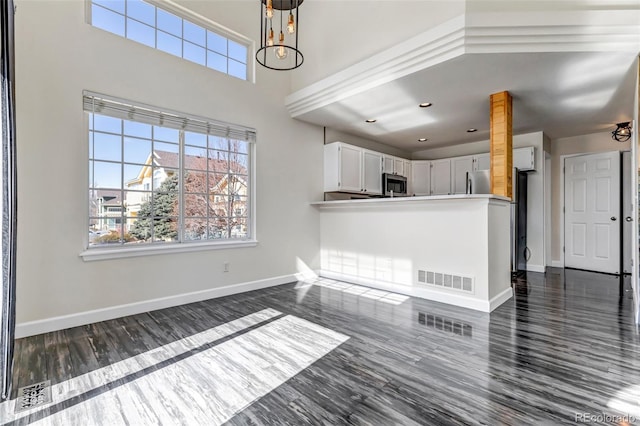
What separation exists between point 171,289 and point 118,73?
7.82ft

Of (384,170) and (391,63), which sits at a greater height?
(391,63)

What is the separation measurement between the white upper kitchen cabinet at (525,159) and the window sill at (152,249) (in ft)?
16.0

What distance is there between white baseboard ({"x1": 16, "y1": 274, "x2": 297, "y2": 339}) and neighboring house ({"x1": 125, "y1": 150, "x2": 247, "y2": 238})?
0.74 metres

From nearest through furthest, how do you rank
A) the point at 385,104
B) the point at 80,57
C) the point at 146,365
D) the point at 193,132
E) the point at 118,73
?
the point at 146,365
the point at 80,57
the point at 118,73
the point at 193,132
the point at 385,104

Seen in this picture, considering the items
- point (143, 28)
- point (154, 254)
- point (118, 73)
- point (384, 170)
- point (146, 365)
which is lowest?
point (146, 365)

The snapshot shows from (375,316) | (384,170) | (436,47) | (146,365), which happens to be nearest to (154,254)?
(146,365)

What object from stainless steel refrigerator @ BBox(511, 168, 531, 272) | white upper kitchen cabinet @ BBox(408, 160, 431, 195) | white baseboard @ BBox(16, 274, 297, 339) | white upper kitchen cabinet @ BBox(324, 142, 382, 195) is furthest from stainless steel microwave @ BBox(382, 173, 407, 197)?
white baseboard @ BBox(16, 274, 297, 339)

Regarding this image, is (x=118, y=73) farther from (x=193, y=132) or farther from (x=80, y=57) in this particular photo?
(x=193, y=132)

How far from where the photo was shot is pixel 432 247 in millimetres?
3824

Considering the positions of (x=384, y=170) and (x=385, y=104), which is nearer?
(x=385, y=104)

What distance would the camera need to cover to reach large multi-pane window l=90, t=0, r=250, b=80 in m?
3.23

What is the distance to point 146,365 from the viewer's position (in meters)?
2.21

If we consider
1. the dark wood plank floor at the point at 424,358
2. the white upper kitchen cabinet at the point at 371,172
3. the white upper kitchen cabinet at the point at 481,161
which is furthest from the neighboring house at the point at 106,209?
the white upper kitchen cabinet at the point at 481,161

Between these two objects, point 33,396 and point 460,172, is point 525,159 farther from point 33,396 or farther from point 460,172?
point 33,396
